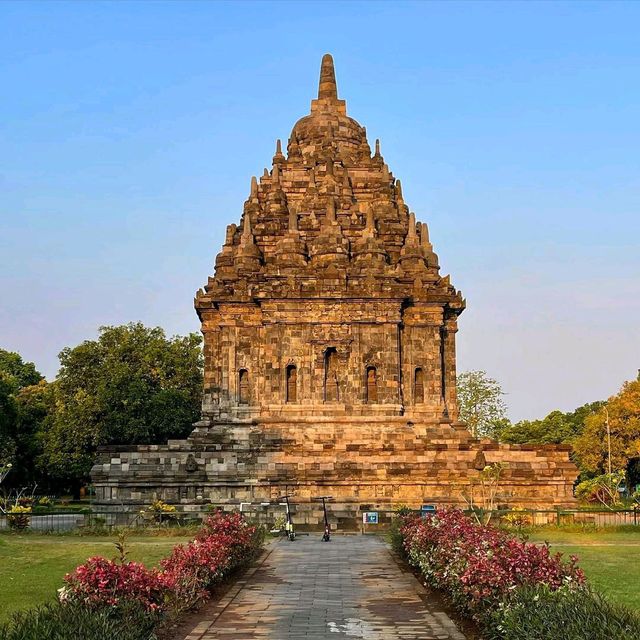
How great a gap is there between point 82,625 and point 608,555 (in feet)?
49.4

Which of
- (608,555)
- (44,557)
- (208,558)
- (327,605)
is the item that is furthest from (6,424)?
(327,605)

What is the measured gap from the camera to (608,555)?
2147 centimetres

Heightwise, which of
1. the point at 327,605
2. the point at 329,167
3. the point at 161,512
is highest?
the point at 329,167

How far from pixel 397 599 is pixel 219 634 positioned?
152 inches

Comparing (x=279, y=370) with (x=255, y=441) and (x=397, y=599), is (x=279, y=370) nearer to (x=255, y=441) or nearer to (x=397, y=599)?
(x=255, y=441)

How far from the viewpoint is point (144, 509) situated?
3238 cm

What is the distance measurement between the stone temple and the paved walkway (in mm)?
11242

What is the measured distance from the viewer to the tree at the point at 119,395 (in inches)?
2288

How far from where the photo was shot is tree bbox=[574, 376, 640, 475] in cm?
6134

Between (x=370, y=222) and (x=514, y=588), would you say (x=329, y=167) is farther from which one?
(x=514, y=588)

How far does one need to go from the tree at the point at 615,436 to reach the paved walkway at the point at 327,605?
43.5 meters

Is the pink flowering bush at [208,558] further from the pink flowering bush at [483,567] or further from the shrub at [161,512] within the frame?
the shrub at [161,512]

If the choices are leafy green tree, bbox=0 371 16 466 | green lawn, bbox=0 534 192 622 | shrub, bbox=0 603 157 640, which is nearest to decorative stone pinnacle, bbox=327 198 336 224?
green lawn, bbox=0 534 192 622

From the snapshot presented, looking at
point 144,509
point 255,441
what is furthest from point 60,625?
point 255,441
